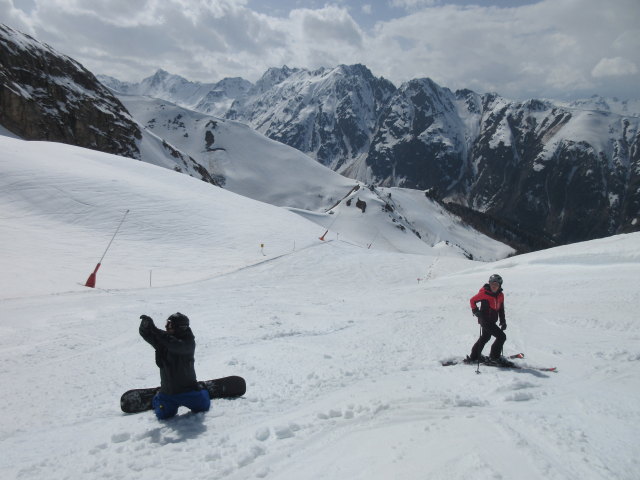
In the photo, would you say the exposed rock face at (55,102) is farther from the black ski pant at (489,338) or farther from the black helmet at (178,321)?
the black ski pant at (489,338)

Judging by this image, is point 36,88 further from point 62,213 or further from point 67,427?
point 67,427

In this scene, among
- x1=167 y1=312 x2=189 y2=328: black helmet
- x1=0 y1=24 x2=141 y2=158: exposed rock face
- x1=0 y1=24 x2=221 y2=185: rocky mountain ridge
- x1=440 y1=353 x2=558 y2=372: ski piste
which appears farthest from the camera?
x1=0 y1=24 x2=221 y2=185: rocky mountain ridge

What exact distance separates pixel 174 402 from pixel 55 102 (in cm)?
12193

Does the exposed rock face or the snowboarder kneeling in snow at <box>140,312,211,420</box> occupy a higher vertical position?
the exposed rock face

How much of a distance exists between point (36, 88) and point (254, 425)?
404 ft

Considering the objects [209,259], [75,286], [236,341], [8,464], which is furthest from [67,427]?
[209,259]

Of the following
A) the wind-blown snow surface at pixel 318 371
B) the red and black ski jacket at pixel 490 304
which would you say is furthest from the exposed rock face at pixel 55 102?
the red and black ski jacket at pixel 490 304

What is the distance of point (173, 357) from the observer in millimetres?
6320

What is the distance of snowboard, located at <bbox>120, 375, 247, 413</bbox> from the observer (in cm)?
668

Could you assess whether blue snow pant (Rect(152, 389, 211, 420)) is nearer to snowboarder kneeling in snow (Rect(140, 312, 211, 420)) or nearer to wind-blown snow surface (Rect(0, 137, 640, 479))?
Result: snowboarder kneeling in snow (Rect(140, 312, 211, 420))

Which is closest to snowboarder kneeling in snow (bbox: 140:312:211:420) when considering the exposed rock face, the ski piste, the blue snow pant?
the blue snow pant

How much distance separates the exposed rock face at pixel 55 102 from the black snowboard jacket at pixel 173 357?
110 metres

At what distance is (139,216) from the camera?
30.0 metres

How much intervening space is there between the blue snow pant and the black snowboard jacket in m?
0.07
